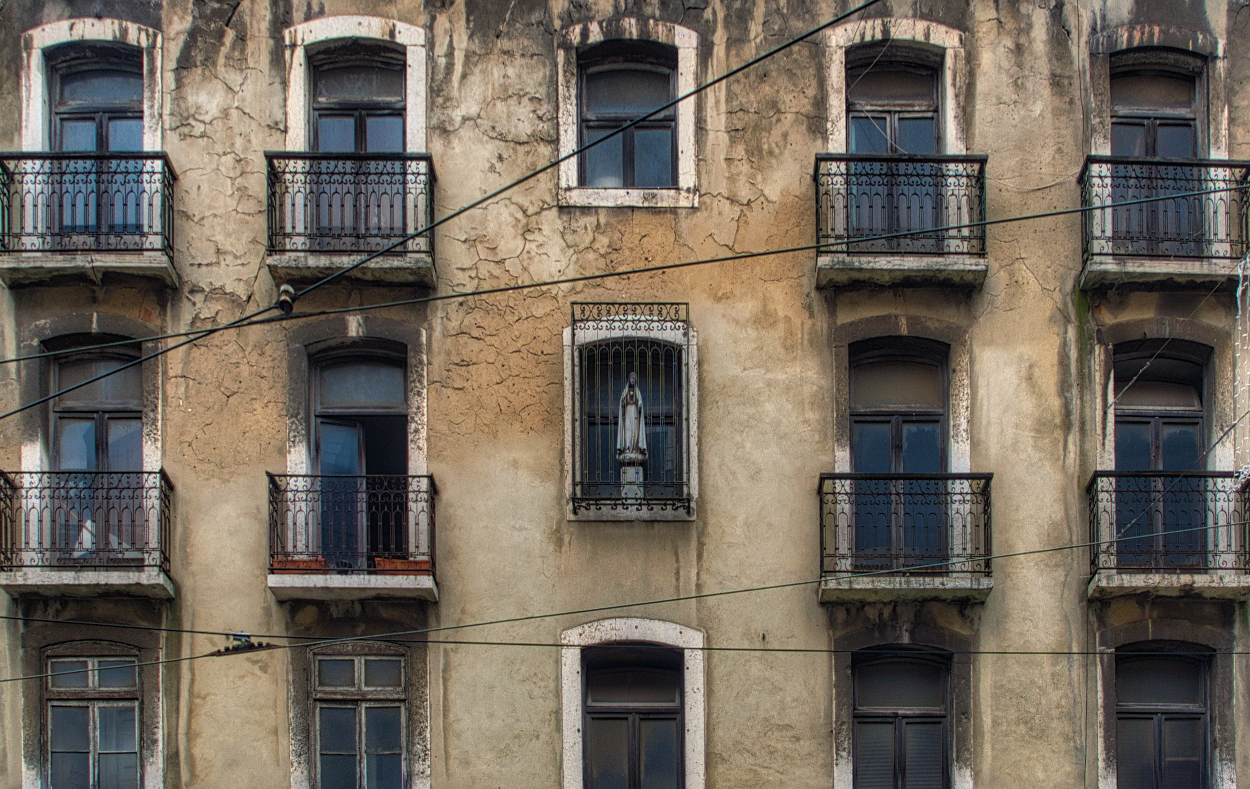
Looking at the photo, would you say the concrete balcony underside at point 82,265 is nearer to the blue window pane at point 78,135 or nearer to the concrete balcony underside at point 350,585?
the blue window pane at point 78,135

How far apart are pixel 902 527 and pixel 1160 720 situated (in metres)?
3.37

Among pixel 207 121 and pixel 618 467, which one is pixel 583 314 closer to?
pixel 618 467

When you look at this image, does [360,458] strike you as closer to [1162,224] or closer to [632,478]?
[632,478]

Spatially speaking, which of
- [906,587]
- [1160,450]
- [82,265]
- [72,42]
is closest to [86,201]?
[82,265]

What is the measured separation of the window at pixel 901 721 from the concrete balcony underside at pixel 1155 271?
4.37 metres

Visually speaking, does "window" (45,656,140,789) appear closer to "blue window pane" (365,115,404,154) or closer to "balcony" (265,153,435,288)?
"balcony" (265,153,435,288)

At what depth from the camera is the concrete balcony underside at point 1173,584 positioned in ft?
53.8

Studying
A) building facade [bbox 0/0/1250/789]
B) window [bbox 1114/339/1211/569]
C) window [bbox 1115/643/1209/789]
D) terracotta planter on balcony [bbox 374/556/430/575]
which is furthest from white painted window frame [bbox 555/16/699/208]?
window [bbox 1115/643/1209/789]

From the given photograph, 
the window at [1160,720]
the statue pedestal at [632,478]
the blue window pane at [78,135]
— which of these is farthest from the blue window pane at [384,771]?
the blue window pane at [78,135]

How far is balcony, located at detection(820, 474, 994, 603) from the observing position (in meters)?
16.6

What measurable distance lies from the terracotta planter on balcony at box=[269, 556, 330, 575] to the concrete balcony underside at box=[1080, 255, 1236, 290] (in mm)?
8608

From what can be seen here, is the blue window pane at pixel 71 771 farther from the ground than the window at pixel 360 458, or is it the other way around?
the window at pixel 360 458

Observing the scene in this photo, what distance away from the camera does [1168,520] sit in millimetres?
17219

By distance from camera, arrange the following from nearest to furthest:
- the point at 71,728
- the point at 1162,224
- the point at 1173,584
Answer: the point at 1173,584 → the point at 71,728 → the point at 1162,224
